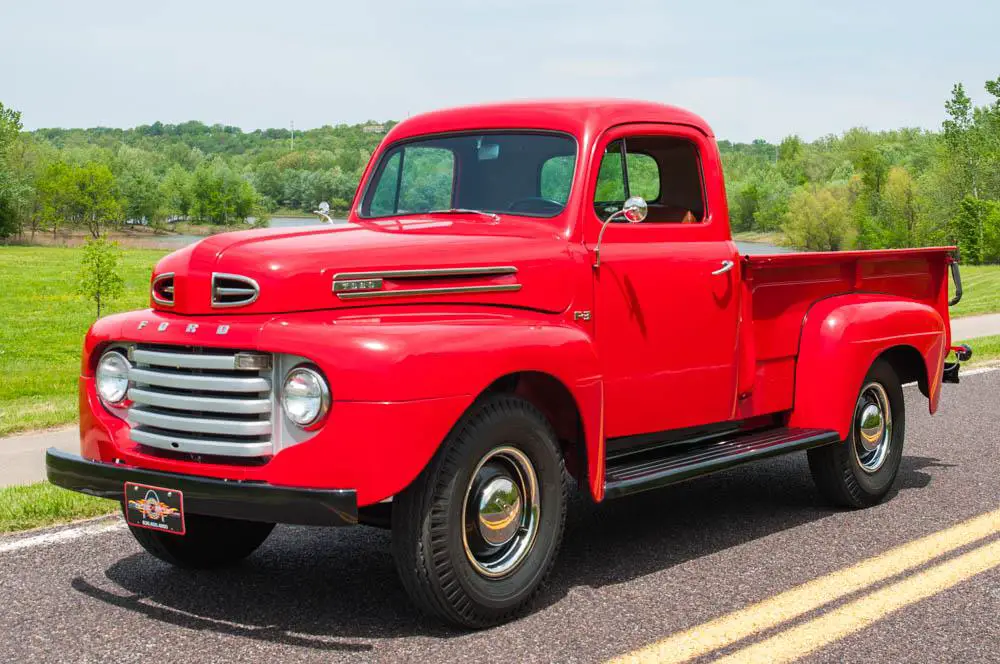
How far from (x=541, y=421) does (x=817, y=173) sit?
15034 centimetres

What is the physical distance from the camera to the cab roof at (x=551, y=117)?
5551 mm

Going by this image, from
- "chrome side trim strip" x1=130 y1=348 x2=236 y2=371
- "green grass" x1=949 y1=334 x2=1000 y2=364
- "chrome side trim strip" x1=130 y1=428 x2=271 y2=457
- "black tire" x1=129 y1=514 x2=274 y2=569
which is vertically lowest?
"green grass" x1=949 y1=334 x2=1000 y2=364

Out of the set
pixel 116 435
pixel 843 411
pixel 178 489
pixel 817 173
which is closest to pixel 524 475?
pixel 178 489

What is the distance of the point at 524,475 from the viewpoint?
465 cm

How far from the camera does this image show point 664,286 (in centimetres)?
560

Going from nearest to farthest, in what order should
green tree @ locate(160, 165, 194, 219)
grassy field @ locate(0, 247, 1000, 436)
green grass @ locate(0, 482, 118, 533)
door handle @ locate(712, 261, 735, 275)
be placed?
door handle @ locate(712, 261, 735, 275) < green grass @ locate(0, 482, 118, 533) < grassy field @ locate(0, 247, 1000, 436) < green tree @ locate(160, 165, 194, 219)

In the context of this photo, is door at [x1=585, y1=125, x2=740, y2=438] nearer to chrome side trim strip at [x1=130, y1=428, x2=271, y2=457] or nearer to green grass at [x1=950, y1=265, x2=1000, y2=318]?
chrome side trim strip at [x1=130, y1=428, x2=271, y2=457]

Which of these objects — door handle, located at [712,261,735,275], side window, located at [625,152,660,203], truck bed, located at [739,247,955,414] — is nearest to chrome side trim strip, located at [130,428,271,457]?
side window, located at [625,152,660,203]

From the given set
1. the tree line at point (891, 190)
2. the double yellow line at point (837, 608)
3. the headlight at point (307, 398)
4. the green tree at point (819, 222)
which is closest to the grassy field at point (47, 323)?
the headlight at point (307, 398)

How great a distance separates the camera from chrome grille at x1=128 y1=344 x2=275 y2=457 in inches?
167

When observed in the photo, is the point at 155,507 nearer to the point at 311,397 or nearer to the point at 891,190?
the point at 311,397

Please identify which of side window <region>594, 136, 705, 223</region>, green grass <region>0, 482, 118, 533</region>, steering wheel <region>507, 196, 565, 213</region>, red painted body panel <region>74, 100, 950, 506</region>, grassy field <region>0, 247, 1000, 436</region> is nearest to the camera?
red painted body panel <region>74, 100, 950, 506</region>

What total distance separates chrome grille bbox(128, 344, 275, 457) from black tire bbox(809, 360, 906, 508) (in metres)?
3.46

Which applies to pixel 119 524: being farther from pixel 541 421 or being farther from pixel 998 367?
pixel 998 367
